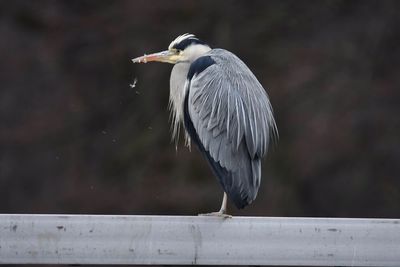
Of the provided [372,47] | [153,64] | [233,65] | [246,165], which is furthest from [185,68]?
[372,47]

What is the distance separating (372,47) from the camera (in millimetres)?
6438

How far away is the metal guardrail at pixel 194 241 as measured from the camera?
2377 mm

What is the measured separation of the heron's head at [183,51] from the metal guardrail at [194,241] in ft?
3.83

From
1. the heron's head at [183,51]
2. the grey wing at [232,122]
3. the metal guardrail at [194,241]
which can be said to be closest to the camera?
the metal guardrail at [194,241]

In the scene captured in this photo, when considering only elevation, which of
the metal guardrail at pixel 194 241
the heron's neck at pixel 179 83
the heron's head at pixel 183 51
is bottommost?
the metal guardrail at pixel 194 241

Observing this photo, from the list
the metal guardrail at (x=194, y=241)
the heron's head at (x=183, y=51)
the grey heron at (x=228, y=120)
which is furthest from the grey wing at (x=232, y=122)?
the metal guardrail at (x=194, y=241)

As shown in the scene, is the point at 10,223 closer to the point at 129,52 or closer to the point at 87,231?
the point at 87,231

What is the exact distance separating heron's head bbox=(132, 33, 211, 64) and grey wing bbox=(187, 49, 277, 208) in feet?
0.64

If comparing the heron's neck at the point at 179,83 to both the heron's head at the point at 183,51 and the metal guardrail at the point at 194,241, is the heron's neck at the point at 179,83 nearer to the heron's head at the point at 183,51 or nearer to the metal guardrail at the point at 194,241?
the heron's head at the point at 183,51

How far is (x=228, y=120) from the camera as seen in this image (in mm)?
3053

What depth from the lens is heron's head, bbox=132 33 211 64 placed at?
346 centimetres

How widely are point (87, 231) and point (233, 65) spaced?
42.4 inches

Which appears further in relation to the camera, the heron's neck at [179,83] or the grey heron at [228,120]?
the heron's neck at [179,83]

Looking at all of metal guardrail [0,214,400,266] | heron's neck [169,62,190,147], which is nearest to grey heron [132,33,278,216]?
heron's neck [169,62,190,147]
